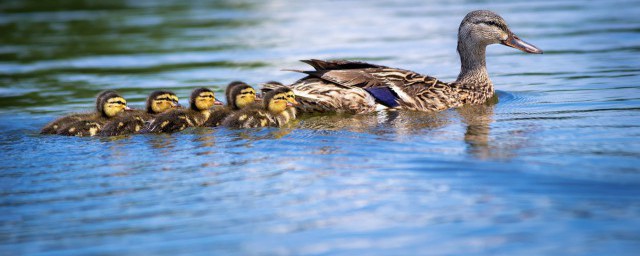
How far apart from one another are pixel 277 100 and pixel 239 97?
1.38 feet

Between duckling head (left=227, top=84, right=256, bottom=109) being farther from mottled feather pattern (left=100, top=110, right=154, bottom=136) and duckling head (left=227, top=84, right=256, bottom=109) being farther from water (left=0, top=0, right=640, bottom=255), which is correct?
mottled feather pattern (left=100, top=110, right=154, bottom=136)

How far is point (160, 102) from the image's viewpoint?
8359 millimetres

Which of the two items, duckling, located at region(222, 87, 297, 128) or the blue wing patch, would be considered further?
the blue wing patch

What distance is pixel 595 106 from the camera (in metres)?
8.48

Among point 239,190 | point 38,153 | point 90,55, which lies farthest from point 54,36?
point 239,190

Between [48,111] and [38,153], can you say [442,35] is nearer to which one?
[48,111]

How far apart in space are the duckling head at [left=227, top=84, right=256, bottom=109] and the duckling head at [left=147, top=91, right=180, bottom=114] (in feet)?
1.64

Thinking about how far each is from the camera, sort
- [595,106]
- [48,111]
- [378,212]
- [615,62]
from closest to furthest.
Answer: [378,212]
[595,106]
[48,111]
[615,62]

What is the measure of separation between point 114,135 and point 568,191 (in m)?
3.88

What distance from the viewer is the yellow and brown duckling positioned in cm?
788

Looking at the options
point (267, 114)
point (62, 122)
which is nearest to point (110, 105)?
point (62, 122)

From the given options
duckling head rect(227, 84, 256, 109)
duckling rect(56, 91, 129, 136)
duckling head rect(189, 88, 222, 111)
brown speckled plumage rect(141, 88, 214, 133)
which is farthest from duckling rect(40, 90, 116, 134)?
duckling head rect(227, 84, 256, 109)

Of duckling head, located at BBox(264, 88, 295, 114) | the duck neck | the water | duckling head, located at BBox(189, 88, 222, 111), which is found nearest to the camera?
the water

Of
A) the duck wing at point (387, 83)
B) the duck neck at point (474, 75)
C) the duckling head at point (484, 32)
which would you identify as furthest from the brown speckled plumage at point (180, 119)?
the duckling head at point (484, 32)
